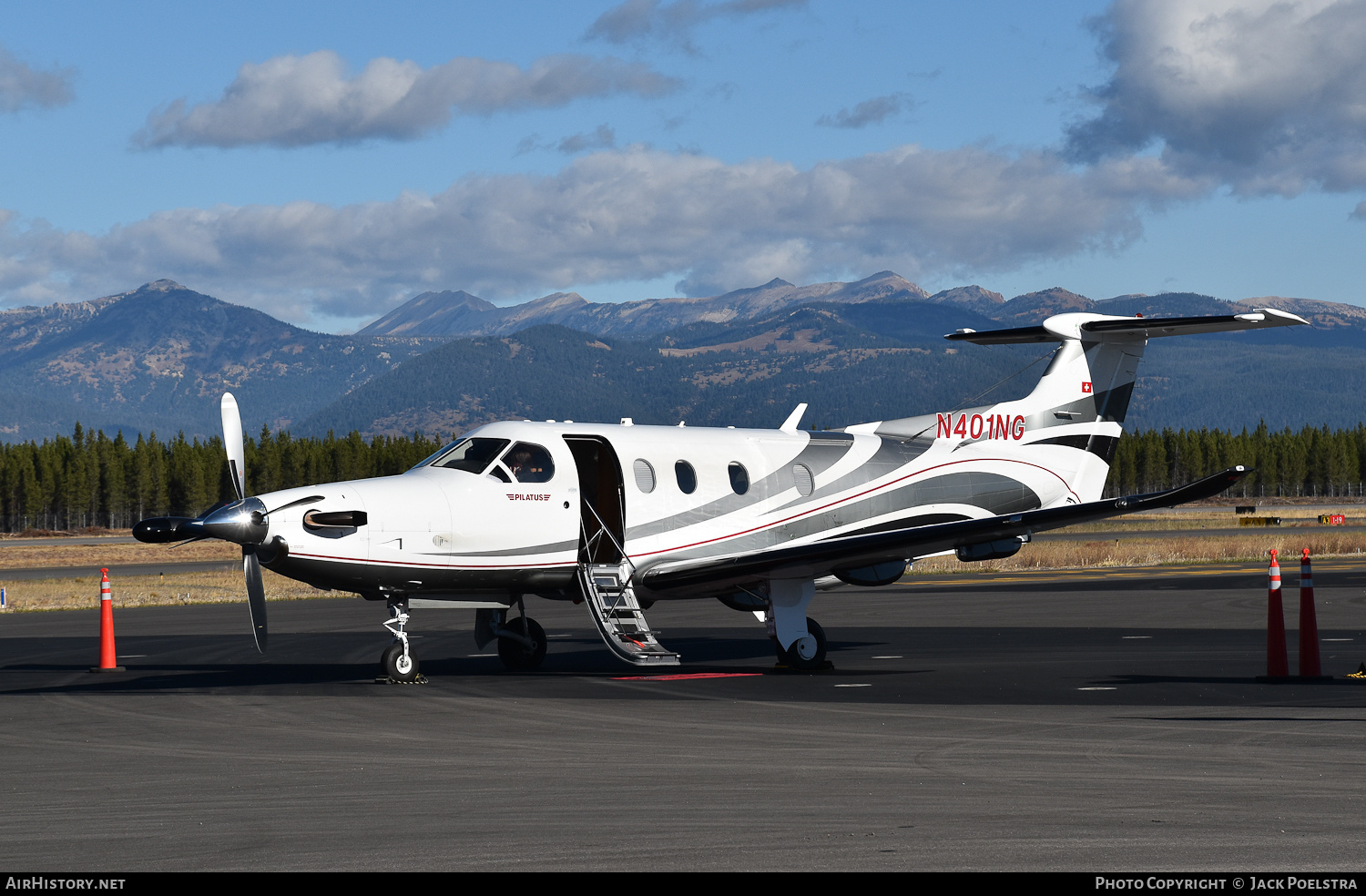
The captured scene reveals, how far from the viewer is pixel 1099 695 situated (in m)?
14.7

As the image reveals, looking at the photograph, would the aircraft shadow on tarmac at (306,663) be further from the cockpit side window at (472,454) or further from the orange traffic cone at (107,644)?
the cockpit side window at (472,454)

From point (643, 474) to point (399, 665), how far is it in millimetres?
4075

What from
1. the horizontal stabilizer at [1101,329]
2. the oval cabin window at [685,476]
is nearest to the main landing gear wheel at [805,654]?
the oval cabin window at [685,476]

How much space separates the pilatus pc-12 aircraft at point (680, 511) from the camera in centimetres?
1655

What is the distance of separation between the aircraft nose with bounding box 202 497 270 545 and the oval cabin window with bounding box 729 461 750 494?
6462 mm

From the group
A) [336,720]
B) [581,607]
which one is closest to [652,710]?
[336,720]

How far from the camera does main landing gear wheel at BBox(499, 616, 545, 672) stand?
1891cm

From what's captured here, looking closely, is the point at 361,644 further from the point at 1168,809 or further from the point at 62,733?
the point at 1168,809

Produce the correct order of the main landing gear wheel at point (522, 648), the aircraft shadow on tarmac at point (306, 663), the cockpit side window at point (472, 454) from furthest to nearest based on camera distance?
the main landing gear wheel at point (522, 648) < the cockpit side window at point (472, 454) < the aircraft shadow on tarmac at point (306, 663)

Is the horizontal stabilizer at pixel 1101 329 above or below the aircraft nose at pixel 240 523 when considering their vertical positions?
above

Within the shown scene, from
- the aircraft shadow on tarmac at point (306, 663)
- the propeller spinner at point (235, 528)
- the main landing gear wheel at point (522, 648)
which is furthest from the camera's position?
the main landing gear wheel at point (522, 648)

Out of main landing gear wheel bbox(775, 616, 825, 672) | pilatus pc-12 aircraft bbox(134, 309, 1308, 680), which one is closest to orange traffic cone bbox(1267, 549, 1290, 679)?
pilatus pc-12 aircraft bbox(134, 309, 1308, 680)

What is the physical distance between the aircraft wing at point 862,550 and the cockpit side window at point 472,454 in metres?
2.57

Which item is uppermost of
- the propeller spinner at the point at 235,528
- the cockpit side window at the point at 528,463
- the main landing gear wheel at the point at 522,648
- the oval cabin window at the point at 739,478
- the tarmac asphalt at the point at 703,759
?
the cockpit side window at the point at 528,463
